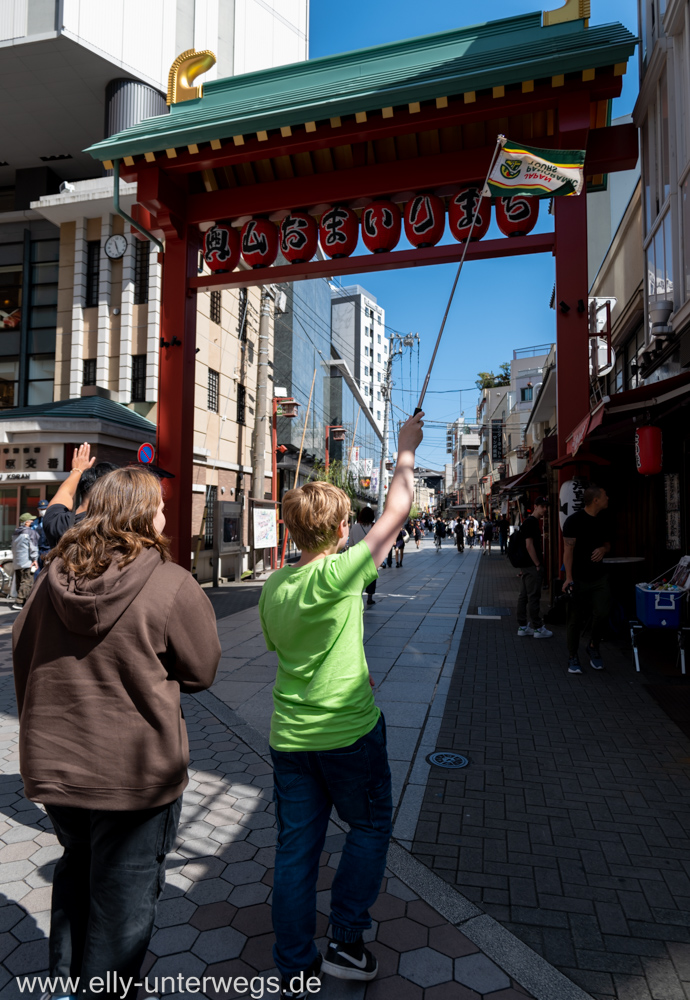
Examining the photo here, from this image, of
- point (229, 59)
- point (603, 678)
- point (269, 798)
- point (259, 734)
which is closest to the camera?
point (269, 798)

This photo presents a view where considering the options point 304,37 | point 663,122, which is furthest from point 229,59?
point 663,122

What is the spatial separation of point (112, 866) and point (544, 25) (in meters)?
11.3

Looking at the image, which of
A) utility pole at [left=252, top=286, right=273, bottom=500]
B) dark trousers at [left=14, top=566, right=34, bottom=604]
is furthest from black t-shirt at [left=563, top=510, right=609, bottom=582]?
utility pole at [left=252, top=286, right=273, bottom=500]

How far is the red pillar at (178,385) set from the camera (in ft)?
34.7

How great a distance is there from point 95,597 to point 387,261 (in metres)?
9.09

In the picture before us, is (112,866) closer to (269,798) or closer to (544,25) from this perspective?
(269,798)

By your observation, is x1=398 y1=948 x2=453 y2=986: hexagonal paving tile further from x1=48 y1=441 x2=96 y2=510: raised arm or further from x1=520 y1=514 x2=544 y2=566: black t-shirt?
x1=520 y1=514 x2=544 y2=566: black t-shirt

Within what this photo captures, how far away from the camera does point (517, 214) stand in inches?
362

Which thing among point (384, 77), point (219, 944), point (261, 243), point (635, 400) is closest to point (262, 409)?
point (261, 243)

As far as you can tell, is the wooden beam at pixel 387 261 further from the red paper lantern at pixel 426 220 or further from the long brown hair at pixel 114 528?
the long brown hair at pixel 114 528

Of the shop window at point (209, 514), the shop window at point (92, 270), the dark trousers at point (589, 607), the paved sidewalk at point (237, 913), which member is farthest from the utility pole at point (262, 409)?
the paved sidewalk at point (237, 913)

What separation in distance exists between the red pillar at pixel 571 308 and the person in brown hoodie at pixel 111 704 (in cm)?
772

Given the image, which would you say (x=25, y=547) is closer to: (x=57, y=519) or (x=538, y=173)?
(x=57, y=519)

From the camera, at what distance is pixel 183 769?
188 centimetres
